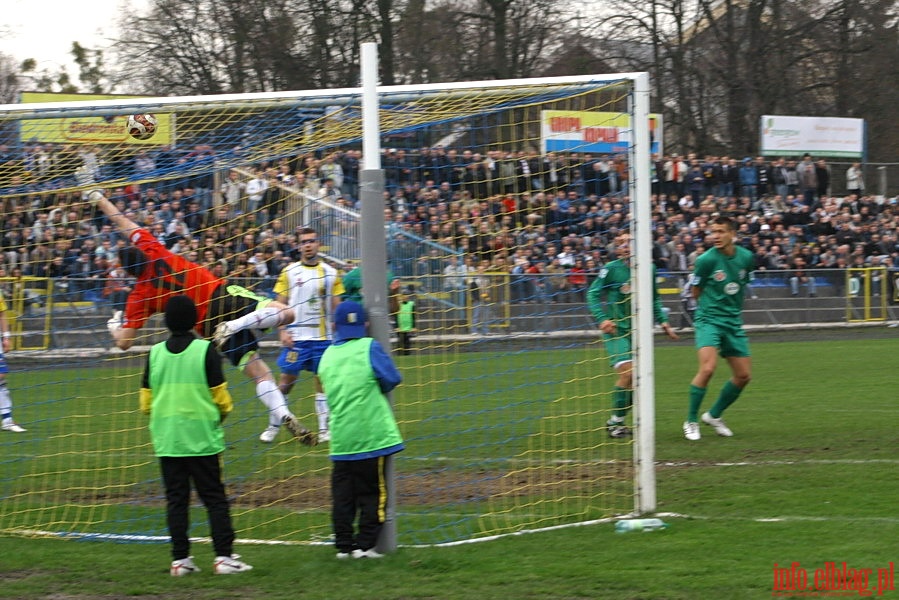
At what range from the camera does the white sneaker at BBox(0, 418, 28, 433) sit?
37.0 ft

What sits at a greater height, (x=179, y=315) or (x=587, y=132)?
(x=587, y=132)

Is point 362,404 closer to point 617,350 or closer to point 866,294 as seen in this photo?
point 617,350

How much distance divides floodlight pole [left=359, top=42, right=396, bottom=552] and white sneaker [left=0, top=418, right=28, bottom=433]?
6.49 meters

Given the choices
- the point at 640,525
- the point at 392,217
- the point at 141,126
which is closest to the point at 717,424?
the point at 392,217

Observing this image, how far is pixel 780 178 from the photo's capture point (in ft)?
96.7

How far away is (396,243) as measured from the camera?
34.1ft

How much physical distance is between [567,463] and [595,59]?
3034 centimetres

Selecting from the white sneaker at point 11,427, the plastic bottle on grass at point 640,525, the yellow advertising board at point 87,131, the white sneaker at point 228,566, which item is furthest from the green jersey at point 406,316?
the white sneaker at point 228,566

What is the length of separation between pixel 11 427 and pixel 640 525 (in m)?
7.50

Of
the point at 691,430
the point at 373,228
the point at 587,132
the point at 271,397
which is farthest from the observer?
the point at 691,430

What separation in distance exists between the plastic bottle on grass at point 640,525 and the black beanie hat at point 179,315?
287 centimetres

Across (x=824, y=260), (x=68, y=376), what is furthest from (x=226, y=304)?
(x=824, y=260)

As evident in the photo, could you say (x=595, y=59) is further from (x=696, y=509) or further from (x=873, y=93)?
(x=696, y=509)

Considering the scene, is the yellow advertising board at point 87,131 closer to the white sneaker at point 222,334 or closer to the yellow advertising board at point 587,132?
the white sneaker at point 222,334
